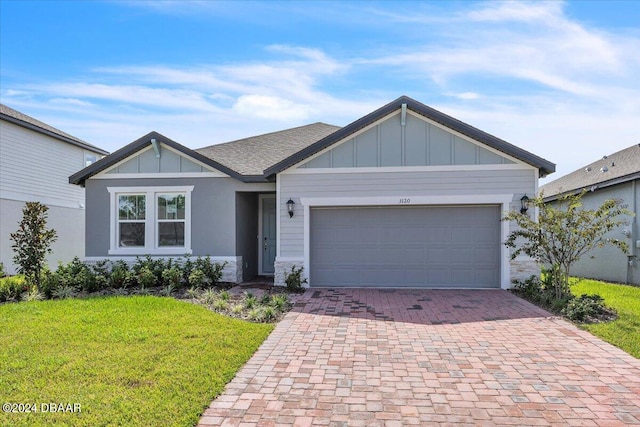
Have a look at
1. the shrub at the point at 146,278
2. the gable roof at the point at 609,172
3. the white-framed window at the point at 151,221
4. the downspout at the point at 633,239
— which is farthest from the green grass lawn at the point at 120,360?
the downspout at the point at 633,239

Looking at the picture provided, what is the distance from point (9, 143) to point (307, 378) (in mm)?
15974

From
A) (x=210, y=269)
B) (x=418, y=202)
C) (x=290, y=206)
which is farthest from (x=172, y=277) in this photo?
(x=418, y=202)

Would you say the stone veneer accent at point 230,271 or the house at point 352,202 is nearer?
the house at point 352,202

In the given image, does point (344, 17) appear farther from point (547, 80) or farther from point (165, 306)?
point (165, 306)

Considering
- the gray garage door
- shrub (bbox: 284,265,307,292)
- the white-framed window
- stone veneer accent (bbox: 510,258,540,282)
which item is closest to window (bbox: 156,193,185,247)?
the white-framed window

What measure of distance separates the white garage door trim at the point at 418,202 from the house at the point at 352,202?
0.09 feet

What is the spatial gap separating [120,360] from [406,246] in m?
7.34

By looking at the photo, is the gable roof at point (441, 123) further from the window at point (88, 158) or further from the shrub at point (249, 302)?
the window at point (88, 158)

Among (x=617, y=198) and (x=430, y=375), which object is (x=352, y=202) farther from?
(x=617, y=198)

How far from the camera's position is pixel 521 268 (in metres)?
9.99

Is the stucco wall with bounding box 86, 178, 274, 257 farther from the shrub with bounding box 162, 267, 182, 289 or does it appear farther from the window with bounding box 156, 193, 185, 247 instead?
the shrub with bounding box 162, 267, 182, 289

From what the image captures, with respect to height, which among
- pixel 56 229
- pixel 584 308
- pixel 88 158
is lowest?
pixel 584 308

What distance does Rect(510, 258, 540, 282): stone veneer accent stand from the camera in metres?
9.97

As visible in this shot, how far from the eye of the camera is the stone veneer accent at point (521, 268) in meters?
9.97
